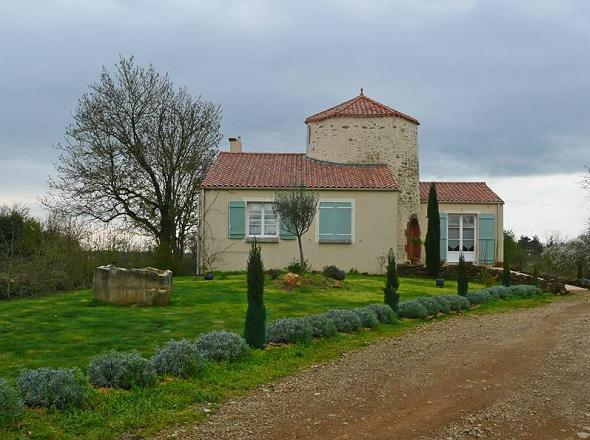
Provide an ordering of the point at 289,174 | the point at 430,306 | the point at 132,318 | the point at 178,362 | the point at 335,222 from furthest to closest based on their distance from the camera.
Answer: the point at 289,174, the point at 335,222, the point at 430,306, the point at 132,318, the point at 178,362

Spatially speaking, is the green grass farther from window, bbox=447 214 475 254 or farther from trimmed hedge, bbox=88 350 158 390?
window, bbox=447 214 475 254

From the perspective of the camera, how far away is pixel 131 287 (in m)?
14.8

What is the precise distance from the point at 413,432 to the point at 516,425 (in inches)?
44.6

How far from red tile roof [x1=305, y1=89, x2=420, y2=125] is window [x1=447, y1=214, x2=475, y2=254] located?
183 inches

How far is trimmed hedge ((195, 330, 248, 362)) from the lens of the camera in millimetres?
8945

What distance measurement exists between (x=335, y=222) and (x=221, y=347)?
1587 centimetres

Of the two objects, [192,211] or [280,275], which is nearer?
[280,275]

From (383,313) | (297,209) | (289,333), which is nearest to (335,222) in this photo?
(297,209)

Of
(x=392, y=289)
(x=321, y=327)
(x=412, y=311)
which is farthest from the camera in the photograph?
(x=412, y=311)

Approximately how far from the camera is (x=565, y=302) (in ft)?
67.2

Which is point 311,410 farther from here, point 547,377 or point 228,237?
point 228,237

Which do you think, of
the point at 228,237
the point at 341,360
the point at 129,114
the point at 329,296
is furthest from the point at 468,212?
the point at 341,360

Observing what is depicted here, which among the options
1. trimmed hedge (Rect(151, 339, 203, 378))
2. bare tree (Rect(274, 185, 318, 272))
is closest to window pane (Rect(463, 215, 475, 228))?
bare tree (Rect(274, 185, 318, 272))

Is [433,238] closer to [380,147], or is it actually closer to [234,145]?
[380,147]
